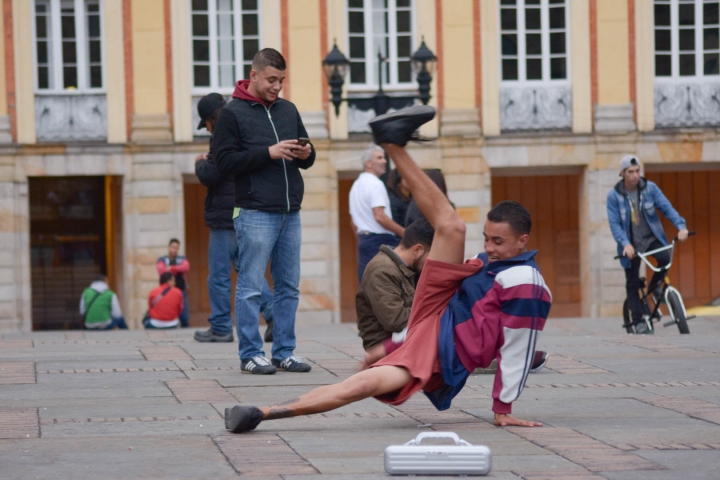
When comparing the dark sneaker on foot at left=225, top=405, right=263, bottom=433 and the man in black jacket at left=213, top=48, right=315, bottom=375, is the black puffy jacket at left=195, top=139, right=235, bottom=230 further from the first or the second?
the dark sneaker on foot at left=225, top=405, right=263, bottom=433

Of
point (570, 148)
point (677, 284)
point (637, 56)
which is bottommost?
point (677, 284)

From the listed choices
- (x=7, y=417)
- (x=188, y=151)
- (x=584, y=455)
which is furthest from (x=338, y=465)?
(x=188, y=151)

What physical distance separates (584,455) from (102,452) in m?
2.00

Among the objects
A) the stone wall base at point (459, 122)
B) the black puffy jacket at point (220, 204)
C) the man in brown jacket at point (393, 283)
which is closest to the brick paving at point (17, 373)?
the man in brown jacket at point (393, 283)

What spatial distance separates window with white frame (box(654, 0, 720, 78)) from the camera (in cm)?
2536

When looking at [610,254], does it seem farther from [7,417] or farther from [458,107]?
[7,417]

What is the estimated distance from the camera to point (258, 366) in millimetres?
8586

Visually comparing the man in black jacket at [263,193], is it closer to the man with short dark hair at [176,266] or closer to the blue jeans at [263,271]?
the blue jeans at [263,271]

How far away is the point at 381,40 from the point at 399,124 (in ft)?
63.3

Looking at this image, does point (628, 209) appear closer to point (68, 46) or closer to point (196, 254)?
point (68, 46)

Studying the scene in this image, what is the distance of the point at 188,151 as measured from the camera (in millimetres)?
24516

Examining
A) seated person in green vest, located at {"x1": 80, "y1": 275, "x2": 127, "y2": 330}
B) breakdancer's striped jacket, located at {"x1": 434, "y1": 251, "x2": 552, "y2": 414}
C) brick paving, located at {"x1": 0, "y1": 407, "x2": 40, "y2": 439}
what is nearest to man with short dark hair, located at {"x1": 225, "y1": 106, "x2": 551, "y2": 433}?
breakdancer's striped jacket, located at {"x1": 434, "y1": 251, "x2": 552, "y2": 414}

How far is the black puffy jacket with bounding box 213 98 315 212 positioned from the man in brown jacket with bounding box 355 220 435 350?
1.10 meters

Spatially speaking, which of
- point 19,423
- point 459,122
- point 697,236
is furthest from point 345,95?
point 19,423
